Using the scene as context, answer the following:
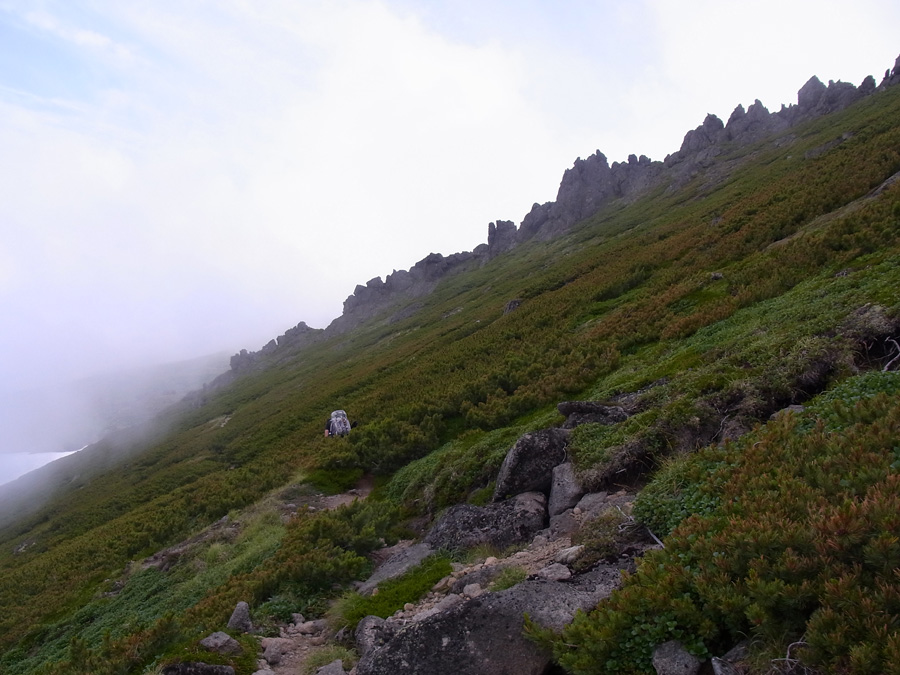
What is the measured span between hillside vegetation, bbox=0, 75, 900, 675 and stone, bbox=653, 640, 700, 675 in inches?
3.3

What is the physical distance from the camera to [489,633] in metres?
5.92

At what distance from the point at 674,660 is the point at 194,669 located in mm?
6481

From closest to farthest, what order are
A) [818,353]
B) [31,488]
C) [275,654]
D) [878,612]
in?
[878,612] < [275,654] < [818,353] < [31,488]

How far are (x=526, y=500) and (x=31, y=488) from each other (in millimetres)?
81294

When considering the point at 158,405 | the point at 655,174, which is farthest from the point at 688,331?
the point at 158,405

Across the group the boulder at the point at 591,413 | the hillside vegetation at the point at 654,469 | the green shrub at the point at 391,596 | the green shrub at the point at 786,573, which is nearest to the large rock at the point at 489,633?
the green shrub at the point at 786,573

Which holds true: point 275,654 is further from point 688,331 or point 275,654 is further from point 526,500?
point 688,331

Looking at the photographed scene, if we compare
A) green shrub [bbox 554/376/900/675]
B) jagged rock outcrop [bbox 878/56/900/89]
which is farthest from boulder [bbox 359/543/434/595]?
jagged rock outcrop [bbox 878/56/900/89]

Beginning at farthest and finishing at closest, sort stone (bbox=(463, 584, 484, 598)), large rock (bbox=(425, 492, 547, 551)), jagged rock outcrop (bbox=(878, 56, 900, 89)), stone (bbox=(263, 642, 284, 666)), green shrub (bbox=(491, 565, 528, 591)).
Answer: jagged rock outcrop (bbox=(878, 56, 900, 89)), large rock (bbox=(425, 492, 547, 551)), stone (bbox=(263, 642, 284, 666)), stone (bbox=(463, 584, 484, 598)), green shrub (bbox=(491, 565, 528, 591))

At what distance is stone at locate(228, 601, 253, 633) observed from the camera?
9.02 meters

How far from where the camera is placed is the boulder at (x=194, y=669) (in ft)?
23.4

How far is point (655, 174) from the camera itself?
398 ft

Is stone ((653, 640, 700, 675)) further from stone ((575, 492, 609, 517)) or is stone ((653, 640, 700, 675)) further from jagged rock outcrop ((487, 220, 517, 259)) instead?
jagged rock outcrop ((487, 220, 517, 259))

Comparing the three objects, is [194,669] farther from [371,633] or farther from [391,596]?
[391,596]
